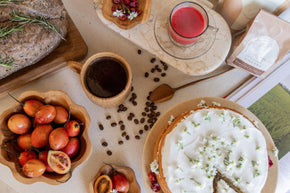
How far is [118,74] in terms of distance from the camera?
1.15 metres

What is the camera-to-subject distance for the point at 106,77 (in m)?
1.16

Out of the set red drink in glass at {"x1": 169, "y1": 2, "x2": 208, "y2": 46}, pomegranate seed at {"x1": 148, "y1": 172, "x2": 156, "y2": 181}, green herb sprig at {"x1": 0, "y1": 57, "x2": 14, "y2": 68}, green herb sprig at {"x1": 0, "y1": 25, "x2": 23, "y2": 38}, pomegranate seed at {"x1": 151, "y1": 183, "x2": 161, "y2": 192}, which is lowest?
pomegranate seed at {"x1": 151, "y1": 183, "x2": 161, "y2": 192}

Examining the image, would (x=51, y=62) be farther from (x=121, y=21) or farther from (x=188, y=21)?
(x=188, y=21)

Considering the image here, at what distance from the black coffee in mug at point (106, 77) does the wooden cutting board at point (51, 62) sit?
0.15 m

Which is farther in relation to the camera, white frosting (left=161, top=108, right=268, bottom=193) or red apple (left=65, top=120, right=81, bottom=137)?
red apple (left=65, top=120, right=81, bottom=137)

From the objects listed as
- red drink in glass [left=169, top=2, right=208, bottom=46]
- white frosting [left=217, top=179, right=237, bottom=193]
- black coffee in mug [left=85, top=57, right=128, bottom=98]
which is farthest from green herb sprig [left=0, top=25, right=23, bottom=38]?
white frosting [left=217, top=179, right=237, bottom=193]

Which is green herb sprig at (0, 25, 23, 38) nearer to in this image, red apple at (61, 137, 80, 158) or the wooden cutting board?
the wooden cutting board

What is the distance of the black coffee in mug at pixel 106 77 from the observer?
114 cm

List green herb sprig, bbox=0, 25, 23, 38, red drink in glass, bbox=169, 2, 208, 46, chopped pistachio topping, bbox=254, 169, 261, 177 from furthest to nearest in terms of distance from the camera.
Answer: red drink in glass, bbox=169, 2, 208, 46 < green herb sprig, bbox=0, 25, 23, 38 < chopped pistachio topping, bbox=254, 169, 261, 177

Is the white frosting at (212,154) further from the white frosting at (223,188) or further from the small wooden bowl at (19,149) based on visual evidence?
the small wooden bowl at (19,149)

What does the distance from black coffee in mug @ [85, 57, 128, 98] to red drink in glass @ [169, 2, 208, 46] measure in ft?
1.03

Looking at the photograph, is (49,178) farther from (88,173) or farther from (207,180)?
(207,180)

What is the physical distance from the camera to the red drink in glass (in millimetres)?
1109

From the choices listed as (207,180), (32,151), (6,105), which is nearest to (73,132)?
(32,151)
